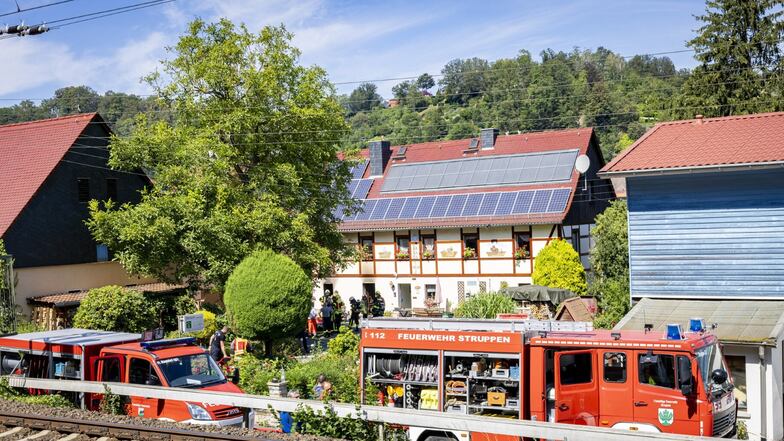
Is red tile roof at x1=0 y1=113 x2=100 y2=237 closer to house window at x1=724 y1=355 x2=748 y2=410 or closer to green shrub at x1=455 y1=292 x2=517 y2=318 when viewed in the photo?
green shrub at x1=455 y1=292 x2=517 y2=318

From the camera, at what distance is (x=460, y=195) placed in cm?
4122

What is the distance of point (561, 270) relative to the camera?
116 ft

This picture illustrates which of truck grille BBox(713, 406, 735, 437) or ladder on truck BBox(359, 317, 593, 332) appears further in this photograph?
ladder on truck BBox(359, 317, 593, 332)

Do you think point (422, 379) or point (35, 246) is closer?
point (422, 379)

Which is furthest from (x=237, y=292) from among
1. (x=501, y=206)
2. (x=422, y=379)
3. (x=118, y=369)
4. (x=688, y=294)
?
(x=501, y=206)

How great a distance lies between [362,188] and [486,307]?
19027 mm

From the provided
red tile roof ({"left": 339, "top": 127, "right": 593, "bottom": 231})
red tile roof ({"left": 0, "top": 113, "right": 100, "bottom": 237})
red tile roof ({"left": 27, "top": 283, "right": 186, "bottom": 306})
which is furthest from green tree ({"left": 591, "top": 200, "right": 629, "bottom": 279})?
red tile roof ({"left": 0, "top": 113, "right": 100, "bottom": 237})

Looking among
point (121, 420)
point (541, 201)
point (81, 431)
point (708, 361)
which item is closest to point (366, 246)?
point (541, 201)

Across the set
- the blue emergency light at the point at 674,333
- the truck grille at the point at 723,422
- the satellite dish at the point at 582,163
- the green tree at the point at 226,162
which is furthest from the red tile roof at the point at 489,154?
the blue emergency light at the point at 674,333

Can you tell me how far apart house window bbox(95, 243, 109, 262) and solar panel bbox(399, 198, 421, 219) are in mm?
15254

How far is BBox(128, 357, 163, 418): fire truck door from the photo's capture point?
15.3 meters

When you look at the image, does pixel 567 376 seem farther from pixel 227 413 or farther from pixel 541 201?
pixel 541 201

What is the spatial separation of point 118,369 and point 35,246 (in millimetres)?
15243

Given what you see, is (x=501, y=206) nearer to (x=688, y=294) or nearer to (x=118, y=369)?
(x=688, y=294)
